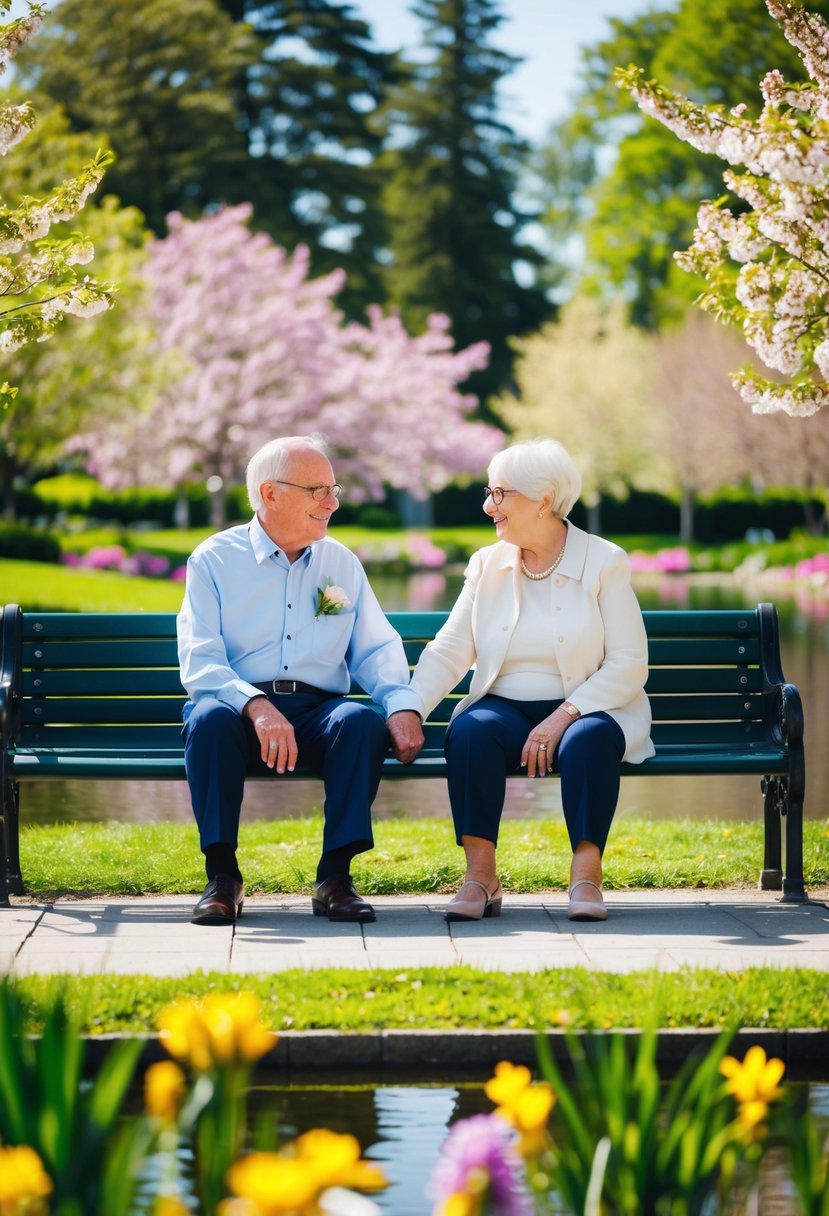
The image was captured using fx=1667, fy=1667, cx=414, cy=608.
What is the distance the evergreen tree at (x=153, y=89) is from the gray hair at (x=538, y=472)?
40009mm

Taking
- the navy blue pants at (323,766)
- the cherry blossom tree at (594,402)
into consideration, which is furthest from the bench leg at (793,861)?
the cherry blossom tree at (594,402)

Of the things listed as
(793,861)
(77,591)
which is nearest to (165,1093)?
(793,861)

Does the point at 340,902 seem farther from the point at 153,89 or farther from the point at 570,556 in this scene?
the point at 153,89

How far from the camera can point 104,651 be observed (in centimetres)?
573

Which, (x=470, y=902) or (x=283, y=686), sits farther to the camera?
(x=283, y=686)

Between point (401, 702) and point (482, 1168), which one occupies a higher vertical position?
point (401, 702)

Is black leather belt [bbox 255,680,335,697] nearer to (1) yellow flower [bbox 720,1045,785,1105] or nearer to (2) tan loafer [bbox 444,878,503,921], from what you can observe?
(2) tan loafer [bbox 444,878,503,921]

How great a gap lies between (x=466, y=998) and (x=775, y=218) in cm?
263

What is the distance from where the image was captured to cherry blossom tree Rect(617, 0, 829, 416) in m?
4.96

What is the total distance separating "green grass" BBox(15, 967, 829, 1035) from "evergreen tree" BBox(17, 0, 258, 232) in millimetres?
41452

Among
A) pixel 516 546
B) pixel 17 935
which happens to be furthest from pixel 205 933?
pixel 516 546

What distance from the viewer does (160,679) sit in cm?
573

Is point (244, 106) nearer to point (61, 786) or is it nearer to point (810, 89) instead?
point (61, 786)

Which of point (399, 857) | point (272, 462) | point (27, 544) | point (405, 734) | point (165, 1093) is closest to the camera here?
point (165, 1093)
